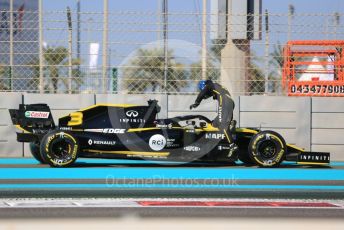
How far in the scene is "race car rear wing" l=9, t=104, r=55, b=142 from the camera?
10836 mm

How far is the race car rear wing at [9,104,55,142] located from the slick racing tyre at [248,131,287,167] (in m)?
3.40

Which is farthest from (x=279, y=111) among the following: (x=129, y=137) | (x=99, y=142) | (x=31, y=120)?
(x=31, y=120)

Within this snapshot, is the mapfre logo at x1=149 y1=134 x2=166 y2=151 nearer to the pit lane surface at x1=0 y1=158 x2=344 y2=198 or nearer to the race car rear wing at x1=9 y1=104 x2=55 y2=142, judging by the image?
the pit lane surface at x1=0 y1=158 x2=344 y2=198

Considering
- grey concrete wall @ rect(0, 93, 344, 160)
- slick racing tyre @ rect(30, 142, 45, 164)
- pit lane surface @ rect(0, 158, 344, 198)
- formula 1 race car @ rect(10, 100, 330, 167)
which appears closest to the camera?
pit lane surface @ rect(0, 158, 344, 198)

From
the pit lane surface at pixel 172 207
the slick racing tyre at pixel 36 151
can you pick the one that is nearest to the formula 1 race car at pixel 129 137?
the slick racing tyre at pixel 36 151

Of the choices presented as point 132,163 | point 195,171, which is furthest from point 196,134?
point 132,163

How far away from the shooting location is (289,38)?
43.9 ft

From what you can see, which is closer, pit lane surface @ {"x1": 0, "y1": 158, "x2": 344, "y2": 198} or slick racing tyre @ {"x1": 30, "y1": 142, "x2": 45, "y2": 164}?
pit lane surface @ {"x1": 0, "y1": 158, "x2": 344, "y2": 198}

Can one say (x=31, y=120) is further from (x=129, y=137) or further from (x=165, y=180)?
(x=165, y=180)

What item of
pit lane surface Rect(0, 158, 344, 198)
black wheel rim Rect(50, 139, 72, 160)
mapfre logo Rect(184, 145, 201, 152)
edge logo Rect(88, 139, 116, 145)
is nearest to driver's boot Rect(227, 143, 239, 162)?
pit lane surface Rect(0, 158, 344, 198)

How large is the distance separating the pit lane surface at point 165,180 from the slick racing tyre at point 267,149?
0.15 m

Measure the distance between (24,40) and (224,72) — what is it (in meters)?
4.06

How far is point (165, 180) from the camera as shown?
923 centimetres

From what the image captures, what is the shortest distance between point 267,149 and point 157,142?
186 centimetres
